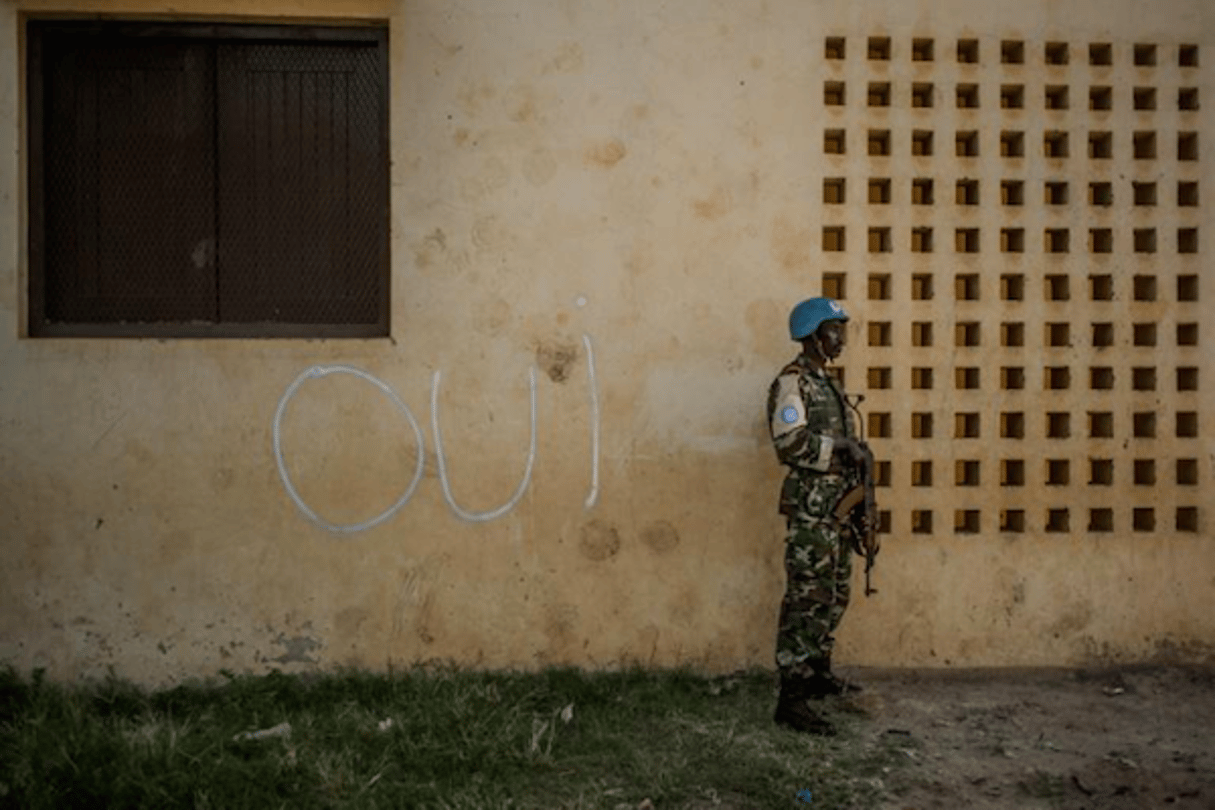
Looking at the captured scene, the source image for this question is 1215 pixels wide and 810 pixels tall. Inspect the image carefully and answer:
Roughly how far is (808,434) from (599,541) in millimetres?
1186

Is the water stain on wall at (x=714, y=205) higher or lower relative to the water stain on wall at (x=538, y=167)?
lower

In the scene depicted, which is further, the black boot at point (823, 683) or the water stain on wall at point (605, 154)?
the water stain on wall at point (605, 154)

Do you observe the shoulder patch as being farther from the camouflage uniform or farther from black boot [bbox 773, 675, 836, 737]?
black boot [bbox 773, 675, 836, 737]

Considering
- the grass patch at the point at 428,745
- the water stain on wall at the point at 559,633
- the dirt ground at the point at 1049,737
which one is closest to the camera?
the grass patch at the point at 428,745

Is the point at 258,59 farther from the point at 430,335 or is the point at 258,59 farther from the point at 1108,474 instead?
the point at 1108,474

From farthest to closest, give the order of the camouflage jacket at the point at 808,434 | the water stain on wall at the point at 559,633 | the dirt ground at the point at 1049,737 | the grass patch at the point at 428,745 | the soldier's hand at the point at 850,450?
the water stain on wall at the point at 559,633
the soldier's hand at the point at 850,450
the camouflage jacket at the point at 808,434
the dirt ground at the point at 1049,737
the grass patch at the point at 428,745

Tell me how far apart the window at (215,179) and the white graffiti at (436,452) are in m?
0.28

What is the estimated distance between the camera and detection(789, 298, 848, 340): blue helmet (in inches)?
186

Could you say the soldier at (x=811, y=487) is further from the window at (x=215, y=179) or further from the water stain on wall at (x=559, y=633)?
the window at (x=215, y=179)

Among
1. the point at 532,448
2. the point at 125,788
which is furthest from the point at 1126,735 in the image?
the point at 125,788

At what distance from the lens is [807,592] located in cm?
468

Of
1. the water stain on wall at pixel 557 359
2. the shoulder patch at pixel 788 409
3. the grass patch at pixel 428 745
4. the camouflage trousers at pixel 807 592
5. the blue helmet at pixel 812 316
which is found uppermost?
Result: the blue helmet at pixel 812 316

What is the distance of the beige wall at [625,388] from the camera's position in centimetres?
508

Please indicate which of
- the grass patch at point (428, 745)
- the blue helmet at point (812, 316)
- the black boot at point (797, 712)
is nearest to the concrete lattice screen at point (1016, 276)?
the blue helmet at point (812, 316)
